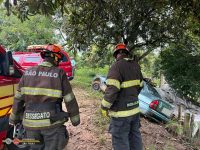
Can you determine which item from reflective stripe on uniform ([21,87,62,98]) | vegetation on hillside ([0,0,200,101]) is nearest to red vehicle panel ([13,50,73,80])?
vegetation on hillside ([0,0,200,101])

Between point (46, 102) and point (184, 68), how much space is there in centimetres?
1404

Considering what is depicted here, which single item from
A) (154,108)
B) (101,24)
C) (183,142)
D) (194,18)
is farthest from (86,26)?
(154,108)

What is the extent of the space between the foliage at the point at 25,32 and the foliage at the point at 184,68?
8427 mm

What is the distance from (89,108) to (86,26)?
3341 mm

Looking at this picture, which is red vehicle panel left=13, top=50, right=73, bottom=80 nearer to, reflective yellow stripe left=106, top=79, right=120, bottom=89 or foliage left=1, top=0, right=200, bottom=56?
foliage left=1, top=0, right=200, bottom=56

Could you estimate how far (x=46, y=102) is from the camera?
4785mm

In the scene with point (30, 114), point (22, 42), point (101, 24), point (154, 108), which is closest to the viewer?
point (30, 114)

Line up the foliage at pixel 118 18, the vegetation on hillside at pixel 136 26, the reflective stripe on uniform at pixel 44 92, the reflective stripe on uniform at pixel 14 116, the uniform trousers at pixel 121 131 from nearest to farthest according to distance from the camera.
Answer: the reflective stripe on uniform at pixel 44 92 → the reflective stripe on uniform at pixel 14 116 → the uniform trousers at pixel 121 131 → the foliage at pixel 118 18 → the vegetation on hillside at pixel 136 26

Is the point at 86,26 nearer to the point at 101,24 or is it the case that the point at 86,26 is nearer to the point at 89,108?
the point at 101,24

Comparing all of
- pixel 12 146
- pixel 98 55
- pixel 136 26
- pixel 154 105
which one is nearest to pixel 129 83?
pixel 12 146

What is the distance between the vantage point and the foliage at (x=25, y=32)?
75.6 ft

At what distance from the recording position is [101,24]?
912 centimetres

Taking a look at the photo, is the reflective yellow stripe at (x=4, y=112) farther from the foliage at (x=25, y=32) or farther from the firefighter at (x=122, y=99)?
the foliage at (x=25, y=32)

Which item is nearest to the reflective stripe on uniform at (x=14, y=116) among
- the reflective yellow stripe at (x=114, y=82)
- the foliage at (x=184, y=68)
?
the reflective yellow stripe at (x=114, y=82)
